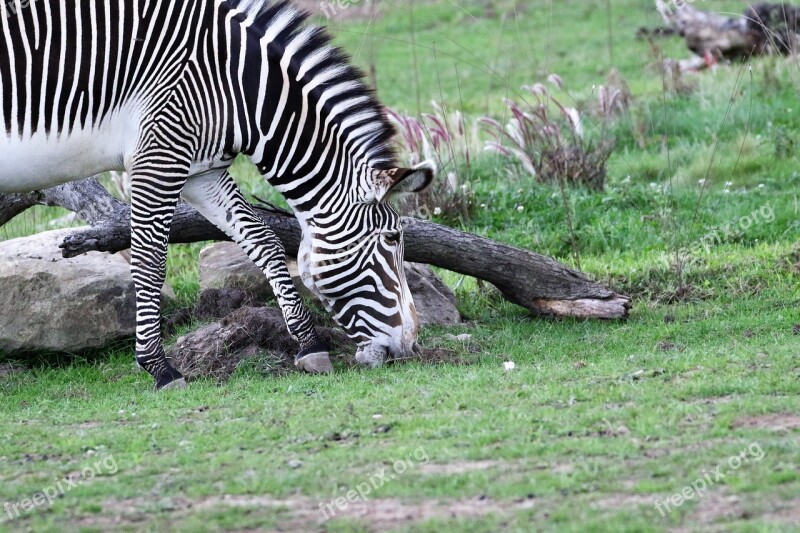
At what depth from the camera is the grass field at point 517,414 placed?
5285 mm

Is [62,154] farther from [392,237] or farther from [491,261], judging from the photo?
[491,261]

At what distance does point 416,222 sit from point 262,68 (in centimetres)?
222

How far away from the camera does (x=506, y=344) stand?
371 inches

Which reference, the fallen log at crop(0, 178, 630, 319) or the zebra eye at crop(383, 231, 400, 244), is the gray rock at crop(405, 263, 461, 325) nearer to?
the fallen log at crop(0, 178, 630, 319)

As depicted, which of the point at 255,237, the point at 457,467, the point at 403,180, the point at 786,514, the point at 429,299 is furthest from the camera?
the point at 429,299

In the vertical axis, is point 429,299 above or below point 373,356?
below

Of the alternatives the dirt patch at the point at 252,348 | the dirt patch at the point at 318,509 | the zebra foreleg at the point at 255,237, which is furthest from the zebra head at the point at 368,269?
the dirt patch at the point at 318,509

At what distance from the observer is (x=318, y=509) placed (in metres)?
5.33

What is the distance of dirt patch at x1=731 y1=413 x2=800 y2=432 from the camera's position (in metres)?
6.13

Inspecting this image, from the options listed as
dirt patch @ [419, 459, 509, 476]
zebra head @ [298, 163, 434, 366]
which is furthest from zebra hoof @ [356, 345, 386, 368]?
dirt patch @ [419, 459, 509, 476]

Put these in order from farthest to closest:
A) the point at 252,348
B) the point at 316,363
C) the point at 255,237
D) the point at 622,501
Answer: the point at 252,348 < the point at 255,237 < the point at 316,363 < the point at 622,501

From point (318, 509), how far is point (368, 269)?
11.7ft

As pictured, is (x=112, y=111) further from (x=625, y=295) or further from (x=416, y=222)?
(x=625, y=295)

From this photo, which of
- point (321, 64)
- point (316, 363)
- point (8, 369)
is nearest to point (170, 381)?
point (316, 363)
